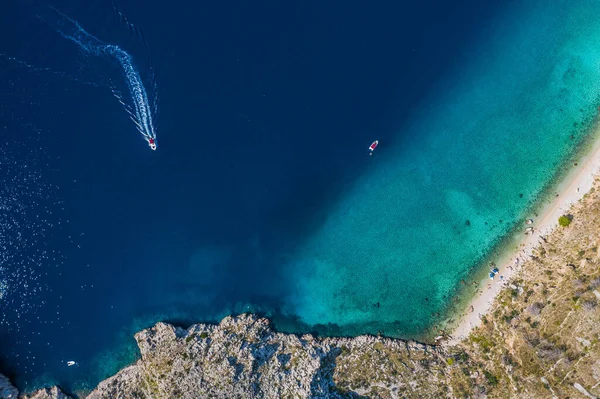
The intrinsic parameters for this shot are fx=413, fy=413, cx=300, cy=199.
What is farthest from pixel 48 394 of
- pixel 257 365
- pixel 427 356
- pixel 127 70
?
pixel 427 356

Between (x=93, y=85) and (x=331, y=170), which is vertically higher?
(x=93, y=85)

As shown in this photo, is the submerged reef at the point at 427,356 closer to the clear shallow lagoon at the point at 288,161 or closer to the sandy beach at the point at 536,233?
the sandy beach at the point at 536,233

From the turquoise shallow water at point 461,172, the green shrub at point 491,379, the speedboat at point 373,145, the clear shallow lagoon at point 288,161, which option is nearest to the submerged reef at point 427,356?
the green shrub at point 491,379

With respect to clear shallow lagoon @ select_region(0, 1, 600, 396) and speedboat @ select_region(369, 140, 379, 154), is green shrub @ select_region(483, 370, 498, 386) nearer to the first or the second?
clear shallow lagoon @ select_region(0, 1, 600, 396)

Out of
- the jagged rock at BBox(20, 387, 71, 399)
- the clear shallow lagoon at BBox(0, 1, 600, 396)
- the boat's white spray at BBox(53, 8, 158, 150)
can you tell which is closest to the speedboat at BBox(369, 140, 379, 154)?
the clear shallow lagoon at BBox(0, 1, 600, 396)

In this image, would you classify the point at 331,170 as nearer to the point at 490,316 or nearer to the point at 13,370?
the point at 490,316

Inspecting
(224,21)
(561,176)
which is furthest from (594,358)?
(224,21)
